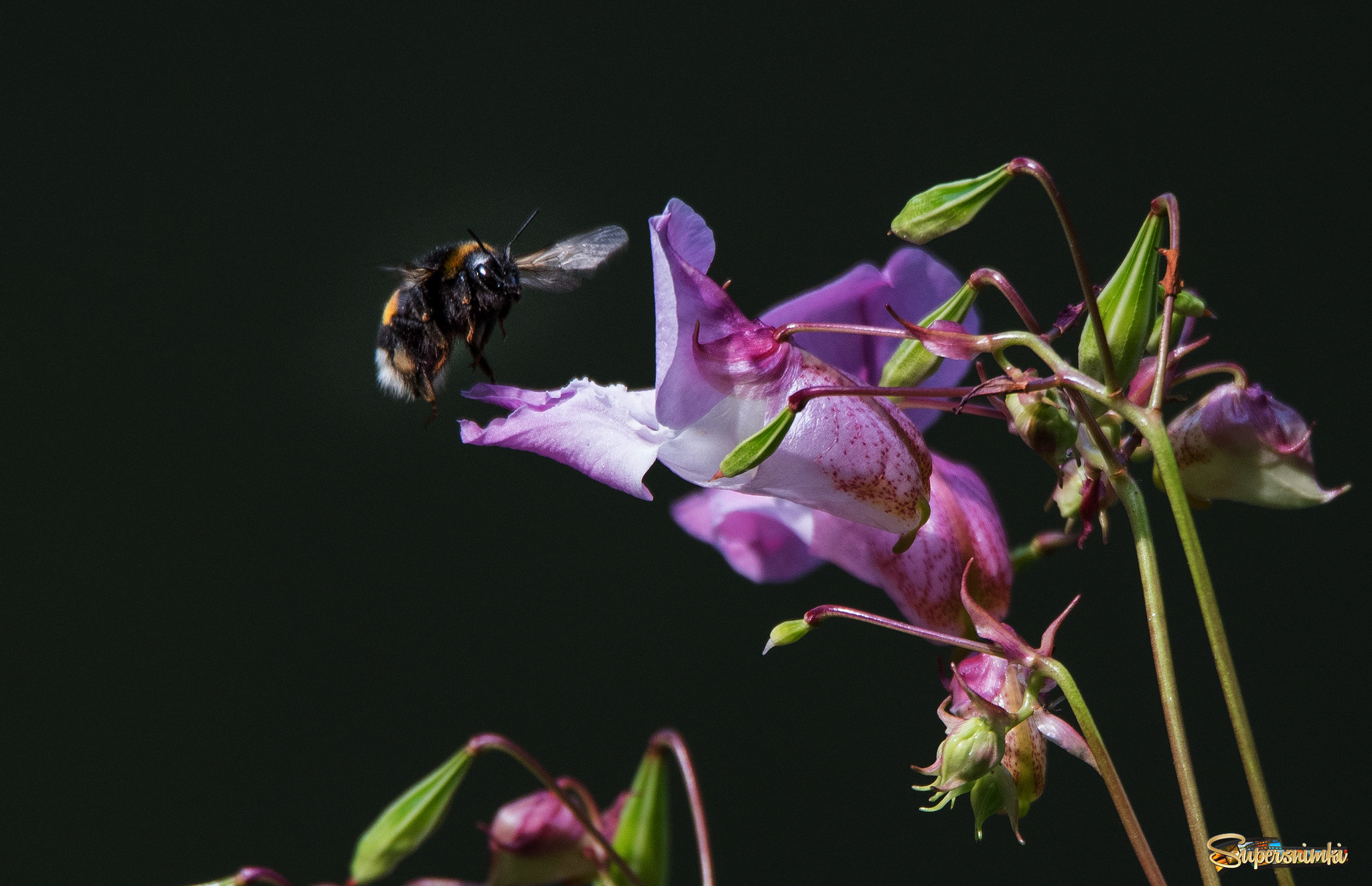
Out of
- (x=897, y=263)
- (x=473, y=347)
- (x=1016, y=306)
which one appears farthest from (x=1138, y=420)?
(x=473, y=347)

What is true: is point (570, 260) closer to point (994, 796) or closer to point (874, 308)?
point (874, 308)

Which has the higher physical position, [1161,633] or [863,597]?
[1161,633]

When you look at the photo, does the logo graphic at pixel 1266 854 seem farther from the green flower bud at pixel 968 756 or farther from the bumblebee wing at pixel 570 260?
the bumblebee wing at pixel 570 260

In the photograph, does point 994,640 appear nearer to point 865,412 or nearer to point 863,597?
point 865,412

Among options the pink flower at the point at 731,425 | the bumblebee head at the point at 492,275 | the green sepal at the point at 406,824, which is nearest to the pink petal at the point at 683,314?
the pink flower at the point at 731,425

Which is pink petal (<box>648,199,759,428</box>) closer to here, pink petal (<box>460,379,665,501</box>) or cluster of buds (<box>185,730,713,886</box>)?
pink petal (<box>460,379,665,501</box>)

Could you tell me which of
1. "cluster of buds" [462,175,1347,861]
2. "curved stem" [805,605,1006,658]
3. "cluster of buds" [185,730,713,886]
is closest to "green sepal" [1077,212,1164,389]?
"cluster of buds" [462,175,1347,861]
